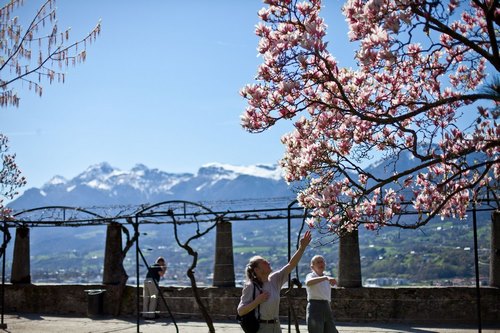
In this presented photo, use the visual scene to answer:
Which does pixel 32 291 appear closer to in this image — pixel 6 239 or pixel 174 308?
pixel 6 239

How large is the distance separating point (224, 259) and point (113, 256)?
4496mm

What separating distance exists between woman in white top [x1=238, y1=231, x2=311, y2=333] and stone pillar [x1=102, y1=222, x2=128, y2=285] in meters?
15.1

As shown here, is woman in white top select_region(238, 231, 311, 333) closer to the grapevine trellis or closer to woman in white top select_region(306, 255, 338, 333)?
woman in white top select_region(306, 255, 338, 333)

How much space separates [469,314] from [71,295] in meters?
13.6

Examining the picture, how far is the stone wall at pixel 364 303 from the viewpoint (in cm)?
1770

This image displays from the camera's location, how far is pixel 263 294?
27.6 feet

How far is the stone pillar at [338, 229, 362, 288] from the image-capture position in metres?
19.2

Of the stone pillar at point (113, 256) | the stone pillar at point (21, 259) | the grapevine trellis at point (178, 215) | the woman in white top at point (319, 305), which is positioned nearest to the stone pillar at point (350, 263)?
the grapevine trellis at point (178, 215)

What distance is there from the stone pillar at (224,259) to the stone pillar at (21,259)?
797 centimetres

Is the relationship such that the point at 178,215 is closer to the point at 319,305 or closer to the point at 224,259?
the point at 224,259

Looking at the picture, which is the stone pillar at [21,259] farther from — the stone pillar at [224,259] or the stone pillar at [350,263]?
the stone pillar at [350,263]

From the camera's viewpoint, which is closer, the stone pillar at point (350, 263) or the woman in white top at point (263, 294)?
the woman in white top at point (263, 294)

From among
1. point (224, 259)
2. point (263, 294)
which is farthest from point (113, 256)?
point (263, 294)

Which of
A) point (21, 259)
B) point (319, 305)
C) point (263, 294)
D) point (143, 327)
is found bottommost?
point (143, 327)
